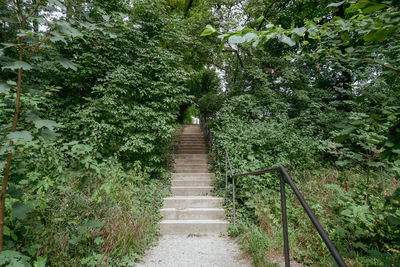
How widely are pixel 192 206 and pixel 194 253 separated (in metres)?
1.53

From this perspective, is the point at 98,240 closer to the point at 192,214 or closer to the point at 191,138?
the point at 192,214

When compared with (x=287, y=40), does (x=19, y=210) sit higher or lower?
lower

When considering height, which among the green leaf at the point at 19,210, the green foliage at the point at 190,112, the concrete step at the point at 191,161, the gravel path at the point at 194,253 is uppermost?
the green foliage at the point at 190,112

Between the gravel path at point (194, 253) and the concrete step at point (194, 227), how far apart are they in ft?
0.49

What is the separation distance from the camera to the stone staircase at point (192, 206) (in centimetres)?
361

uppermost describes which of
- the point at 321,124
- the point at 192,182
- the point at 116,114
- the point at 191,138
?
the point at 116,114

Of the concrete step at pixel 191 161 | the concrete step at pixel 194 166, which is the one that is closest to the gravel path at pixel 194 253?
the concrete step at pixel 194 166

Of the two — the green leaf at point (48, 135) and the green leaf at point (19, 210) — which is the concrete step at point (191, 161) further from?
the green leaf at point (48, 135)

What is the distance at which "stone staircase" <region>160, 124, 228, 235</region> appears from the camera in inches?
142

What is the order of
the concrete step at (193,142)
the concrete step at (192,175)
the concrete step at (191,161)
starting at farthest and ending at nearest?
the concrete step at (193,142) → the concrete step at (191,161) → the concrete step at (192,175)

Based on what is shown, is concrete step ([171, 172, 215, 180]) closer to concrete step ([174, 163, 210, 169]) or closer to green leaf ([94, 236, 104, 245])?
concrete step ([174, 163, 210, 169])

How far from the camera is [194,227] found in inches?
142

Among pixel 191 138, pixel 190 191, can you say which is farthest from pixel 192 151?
pixel 190 191

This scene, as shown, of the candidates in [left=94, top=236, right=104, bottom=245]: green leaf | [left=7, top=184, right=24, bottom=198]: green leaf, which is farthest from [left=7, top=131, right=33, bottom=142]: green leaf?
[left=94, top=236, right=104, bottom=245]: green leaf
